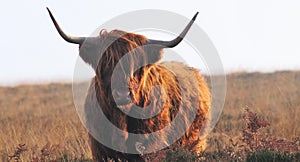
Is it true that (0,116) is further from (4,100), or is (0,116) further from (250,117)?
(250,117)

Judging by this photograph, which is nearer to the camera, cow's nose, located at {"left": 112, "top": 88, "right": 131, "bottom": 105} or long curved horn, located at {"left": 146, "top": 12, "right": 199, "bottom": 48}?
cow's nose, located at {"left": 112, "top": 88, "right": 131, "bottom": 105}

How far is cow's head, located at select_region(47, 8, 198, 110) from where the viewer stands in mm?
5289

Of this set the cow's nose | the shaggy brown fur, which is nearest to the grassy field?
the shaggy brown fur

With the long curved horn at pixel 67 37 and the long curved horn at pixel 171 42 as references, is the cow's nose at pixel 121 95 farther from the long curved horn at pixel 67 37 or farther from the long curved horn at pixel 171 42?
the long curved horn at pixel 67 37

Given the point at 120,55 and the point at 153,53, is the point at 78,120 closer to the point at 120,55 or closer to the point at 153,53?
the point at 153,53

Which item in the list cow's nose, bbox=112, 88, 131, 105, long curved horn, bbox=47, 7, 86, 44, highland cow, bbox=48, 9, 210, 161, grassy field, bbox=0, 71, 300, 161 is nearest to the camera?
cow's nose, bbox=112, 88, 131, 105

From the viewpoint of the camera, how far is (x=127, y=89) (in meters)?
5.24

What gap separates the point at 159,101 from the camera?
5.92 m

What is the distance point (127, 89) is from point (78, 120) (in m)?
6.72

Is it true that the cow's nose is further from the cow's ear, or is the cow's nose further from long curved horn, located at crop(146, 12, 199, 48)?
long curved horn, located at crop(146, 12, 199, 48)

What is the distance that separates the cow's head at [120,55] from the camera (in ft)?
17.4

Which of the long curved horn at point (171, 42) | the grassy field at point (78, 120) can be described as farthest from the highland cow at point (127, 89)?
the grassy field at point (78, 120)

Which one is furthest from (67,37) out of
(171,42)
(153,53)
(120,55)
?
(171,42)

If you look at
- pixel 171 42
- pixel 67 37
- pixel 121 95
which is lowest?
pixel 121 95
